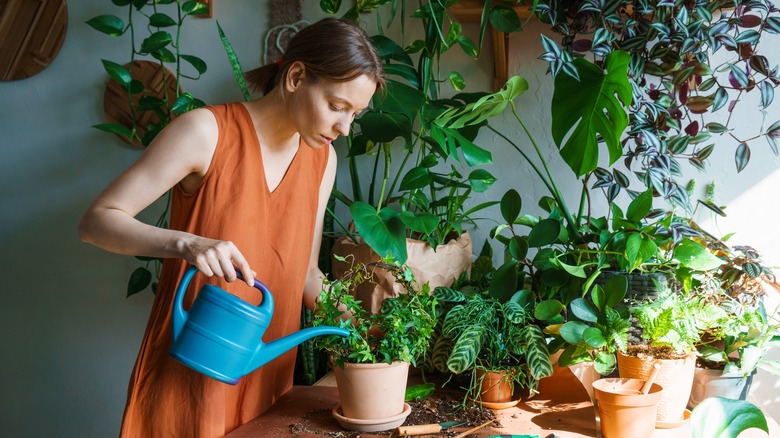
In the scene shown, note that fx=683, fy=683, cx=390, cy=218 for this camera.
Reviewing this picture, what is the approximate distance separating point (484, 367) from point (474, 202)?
694mm

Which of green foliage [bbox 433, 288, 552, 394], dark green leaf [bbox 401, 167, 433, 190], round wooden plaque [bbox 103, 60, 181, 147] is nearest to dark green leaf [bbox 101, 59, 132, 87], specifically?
round wooden plaque [bbox 103, 60, 181, 147]

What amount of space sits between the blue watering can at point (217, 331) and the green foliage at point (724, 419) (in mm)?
675

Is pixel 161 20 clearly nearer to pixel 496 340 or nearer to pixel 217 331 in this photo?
pixel 217 331

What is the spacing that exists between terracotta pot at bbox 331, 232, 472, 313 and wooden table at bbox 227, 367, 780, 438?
0.24 meters

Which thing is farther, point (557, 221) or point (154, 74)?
point (154, 74)

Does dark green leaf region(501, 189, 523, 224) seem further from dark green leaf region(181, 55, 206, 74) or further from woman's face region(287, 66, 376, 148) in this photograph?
dark green leaf region(181, 55, 206, 74)

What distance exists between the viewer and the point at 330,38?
1290mm

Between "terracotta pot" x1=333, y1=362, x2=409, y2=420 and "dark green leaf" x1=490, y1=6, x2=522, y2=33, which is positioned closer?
"terracotta pot" x1=333, y1=362, x2=409, y2=420

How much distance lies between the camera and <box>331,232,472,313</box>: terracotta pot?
1.56 meters

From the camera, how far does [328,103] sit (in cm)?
130

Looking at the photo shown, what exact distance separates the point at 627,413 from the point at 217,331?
0.68 m

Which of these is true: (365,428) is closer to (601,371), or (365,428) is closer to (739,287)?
(601,371)

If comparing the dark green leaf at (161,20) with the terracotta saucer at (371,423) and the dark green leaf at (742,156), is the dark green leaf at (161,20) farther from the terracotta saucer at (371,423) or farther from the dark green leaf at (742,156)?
the dark green leaf at (742,156)

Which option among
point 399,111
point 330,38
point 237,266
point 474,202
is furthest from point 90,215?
point 474,202
